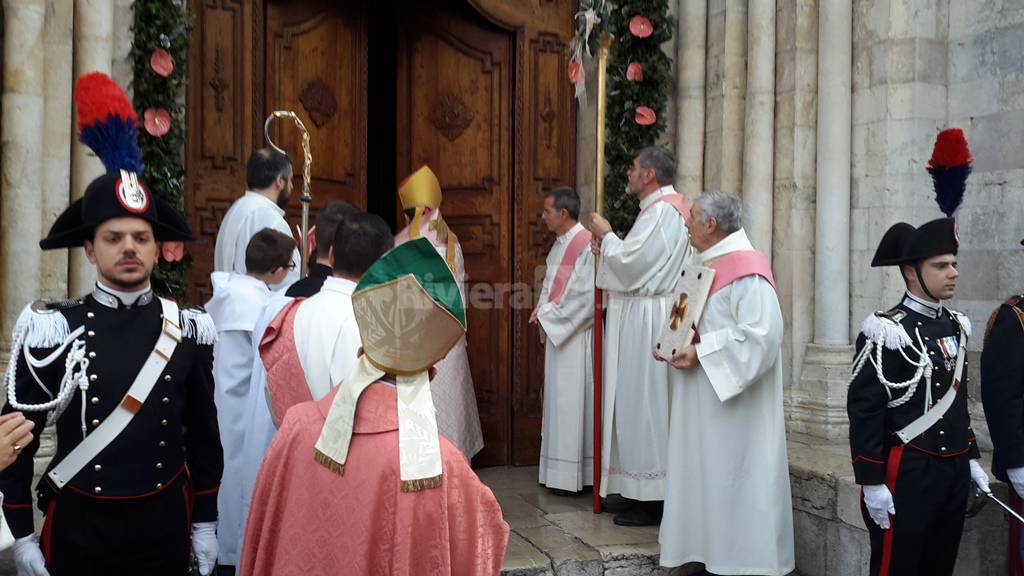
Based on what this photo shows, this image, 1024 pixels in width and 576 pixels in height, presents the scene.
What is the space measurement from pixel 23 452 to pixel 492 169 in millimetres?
4620

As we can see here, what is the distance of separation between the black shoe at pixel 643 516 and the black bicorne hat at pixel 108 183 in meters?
3.23

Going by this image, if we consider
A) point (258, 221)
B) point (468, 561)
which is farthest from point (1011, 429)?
point (258, 221)

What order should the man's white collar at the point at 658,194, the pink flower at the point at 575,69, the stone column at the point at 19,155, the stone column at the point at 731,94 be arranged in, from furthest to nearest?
1. the stone column at the point at 731,94
2. the pink flower at the point at 575,69
3. the man's white collar at the point at 658,194
4. the stone column at the point at 19,155

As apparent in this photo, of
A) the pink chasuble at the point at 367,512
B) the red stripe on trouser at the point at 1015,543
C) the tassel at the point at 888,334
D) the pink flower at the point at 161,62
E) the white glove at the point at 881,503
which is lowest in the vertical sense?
the red stripe on trouser at the point at 1015,543

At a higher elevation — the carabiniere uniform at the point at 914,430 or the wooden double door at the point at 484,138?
the wooden double door at the point at 484,138

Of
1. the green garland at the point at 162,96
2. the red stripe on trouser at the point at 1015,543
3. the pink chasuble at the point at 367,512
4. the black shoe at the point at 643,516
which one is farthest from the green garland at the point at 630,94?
the pink chasuble at the point at 367,512

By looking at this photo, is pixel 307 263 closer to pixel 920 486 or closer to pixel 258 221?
pixel 258 221

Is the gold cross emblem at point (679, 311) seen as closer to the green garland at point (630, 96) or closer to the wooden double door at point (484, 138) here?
the green garland at point (630, 96)

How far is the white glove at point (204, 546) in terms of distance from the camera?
9.23 feet

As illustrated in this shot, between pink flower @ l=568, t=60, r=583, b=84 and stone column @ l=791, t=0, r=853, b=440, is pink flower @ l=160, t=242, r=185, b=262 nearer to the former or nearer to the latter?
pink flower @ l=568, t=60, r=583, b=84

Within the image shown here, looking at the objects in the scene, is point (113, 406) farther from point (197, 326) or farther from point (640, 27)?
point (640, 27)

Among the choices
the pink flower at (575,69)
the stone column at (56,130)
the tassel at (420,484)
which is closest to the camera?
the tassel at (420,484)

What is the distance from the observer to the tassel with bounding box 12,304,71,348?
2.58m

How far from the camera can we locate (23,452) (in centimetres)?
257
